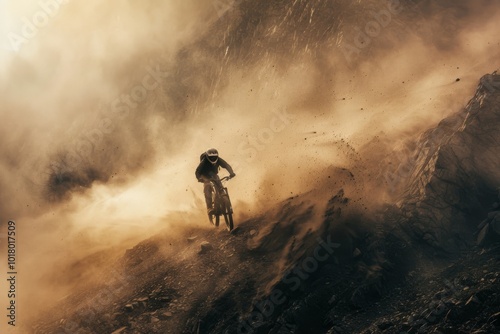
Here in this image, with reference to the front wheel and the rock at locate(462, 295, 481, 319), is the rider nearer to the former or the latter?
the front wheel

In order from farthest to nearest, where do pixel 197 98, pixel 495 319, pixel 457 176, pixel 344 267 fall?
pixel 197 98 < pixel 457 176 < pixel 344 267 < pixel 495 319

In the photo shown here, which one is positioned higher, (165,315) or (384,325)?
(165,315)

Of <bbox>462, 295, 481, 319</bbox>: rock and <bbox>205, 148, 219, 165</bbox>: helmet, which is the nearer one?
<bbox>462, 295, 481, 319</bbox>: rock

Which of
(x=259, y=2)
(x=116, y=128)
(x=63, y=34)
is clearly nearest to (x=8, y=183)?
(x=116, y=128)

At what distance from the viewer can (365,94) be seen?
26.0 meters

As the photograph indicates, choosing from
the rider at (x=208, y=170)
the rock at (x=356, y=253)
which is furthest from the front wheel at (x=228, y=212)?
A: the rock at (x=356, y=253)

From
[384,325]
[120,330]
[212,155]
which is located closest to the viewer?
[384,325]

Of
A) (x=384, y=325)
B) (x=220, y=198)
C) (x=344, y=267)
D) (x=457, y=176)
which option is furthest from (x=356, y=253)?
(x=220, y=198)

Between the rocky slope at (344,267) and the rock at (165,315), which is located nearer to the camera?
the rocky slope at (344,267)

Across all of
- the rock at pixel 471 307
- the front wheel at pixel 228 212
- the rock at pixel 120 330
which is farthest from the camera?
the front wheel at pixel 228 212

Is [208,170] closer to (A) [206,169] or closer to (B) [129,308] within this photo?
(A) [206,169]

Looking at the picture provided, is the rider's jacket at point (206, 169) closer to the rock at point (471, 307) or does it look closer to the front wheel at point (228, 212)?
the front wheel at point (228, 212)

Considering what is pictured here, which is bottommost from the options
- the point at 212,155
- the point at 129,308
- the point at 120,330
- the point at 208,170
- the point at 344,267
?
the point at 344,267

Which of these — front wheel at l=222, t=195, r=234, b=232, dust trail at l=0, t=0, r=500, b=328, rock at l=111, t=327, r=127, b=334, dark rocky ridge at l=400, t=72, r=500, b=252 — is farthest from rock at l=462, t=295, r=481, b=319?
rock at l=111, t=327, r=127, b=334
